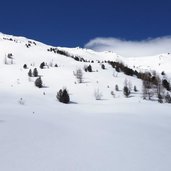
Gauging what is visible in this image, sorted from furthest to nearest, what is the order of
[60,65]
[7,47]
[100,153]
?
[7,47]
[60,65]
[100,153]

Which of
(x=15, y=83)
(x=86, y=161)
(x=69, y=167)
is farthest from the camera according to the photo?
(x=15, y=83)

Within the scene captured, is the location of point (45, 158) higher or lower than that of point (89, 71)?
lower

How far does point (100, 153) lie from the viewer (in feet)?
45.7

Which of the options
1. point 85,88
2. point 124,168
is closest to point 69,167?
point 124,168

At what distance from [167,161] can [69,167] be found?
4.61 metres

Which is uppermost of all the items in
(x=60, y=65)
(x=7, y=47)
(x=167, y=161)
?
(x=7, y=47)

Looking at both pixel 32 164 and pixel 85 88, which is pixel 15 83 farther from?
pixel 32 164

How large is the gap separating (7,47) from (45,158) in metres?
87.8

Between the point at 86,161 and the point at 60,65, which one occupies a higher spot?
the point at 60,65

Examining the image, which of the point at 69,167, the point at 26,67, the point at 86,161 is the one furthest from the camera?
the point at 26,67

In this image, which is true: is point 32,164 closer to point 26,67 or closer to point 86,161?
point 86,161

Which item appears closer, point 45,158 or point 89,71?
point 45,158

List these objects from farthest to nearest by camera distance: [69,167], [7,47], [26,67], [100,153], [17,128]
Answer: [7,47], [26,67], [17,128], [100,153], [69,167]

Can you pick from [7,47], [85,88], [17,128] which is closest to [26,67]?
[85,88]
